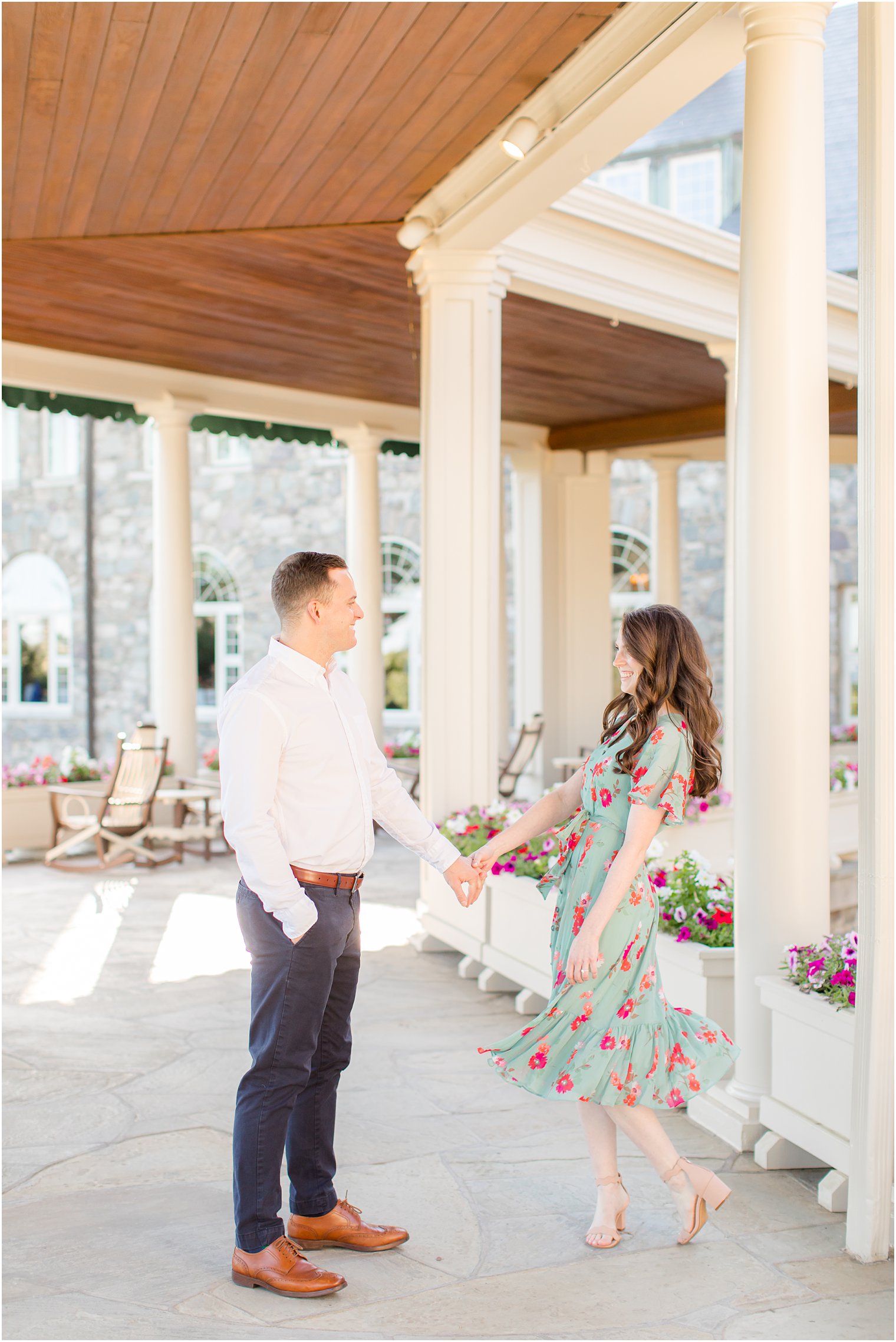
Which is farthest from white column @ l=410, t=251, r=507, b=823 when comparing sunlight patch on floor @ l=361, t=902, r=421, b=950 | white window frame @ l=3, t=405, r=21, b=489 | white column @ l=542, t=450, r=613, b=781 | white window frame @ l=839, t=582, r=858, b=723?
white window frame @ l=3, t=405, r=21, b=489

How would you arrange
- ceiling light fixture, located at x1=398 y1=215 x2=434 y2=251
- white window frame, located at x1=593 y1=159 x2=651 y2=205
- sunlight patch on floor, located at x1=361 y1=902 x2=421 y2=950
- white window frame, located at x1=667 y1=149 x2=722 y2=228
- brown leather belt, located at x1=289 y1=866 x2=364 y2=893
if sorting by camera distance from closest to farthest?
brown leather belt, located at x1=289 y1=866 x2=364 y2=893, ceiling light fixture, located at x1=398 y1=215 x2=434 y2=251, sunlight patch on floor, located at x1=361 y1=902 x2=421 y2=950, white window frame, located at x1=667 y1=149 x2=722 y2=228, white window frame, located at x1=593 y1=159 x2=651 y2=205

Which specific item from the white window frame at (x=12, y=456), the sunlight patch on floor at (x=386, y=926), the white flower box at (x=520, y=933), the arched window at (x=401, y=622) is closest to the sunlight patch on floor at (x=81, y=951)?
the sunlight patch on floor at (x=386, y=926)

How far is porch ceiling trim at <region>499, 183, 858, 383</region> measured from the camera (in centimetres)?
664

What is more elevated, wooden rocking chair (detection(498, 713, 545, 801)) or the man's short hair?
the man's short hair

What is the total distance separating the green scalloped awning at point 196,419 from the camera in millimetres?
9156

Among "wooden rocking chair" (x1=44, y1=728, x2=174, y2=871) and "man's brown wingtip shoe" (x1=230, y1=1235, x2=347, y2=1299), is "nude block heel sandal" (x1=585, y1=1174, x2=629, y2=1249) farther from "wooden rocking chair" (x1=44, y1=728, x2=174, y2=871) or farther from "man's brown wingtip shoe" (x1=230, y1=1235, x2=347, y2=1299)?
"wooden rocking chair" (x1=44, y1=728, x2=174, y2=871)

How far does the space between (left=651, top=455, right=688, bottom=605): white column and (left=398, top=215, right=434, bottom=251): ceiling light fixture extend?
7690 millimetres

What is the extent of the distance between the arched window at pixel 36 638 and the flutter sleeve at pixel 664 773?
1488 centimetres

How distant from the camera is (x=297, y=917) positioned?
8.09 feet

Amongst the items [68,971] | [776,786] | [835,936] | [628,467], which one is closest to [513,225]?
[776,786]

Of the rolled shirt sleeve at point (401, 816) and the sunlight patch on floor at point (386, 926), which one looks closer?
the rolled shirt sleeve at point (401, 816)

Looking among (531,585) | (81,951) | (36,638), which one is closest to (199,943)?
(81,951)

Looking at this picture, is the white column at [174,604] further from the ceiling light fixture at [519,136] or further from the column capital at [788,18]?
the column capital at [788,18]

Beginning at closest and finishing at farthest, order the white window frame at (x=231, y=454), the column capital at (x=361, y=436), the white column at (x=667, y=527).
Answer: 1. the column capital at (x=361, y=436)
2. the white column at (x=667, y=527)
3. the white window frame at (x=231, y=454)
